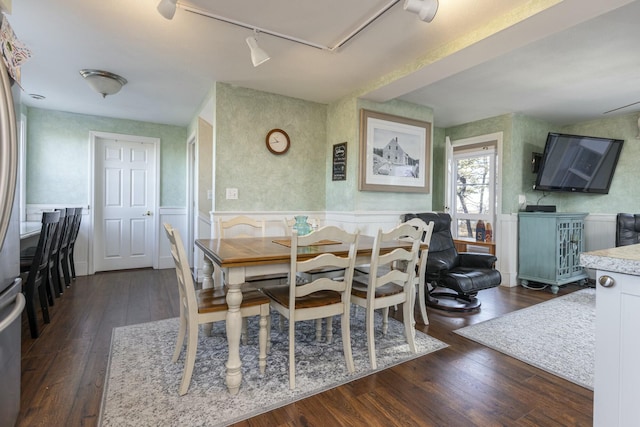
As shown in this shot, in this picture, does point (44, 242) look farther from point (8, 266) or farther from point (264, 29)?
point (264, 29)

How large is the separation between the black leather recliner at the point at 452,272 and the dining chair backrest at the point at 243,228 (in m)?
1.69

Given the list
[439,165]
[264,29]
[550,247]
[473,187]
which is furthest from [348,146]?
[550,247]

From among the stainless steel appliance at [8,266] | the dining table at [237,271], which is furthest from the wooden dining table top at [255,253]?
the stainless steel appliance at [8,266]

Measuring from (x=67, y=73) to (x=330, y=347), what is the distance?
361cm

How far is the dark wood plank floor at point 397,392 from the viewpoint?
153 centimetres

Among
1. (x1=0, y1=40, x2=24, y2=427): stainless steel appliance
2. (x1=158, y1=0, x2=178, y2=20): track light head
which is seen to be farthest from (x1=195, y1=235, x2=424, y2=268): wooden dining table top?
(x1=158, y1=0, x2=178, y2=20): track light head

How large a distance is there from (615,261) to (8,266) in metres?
2.35

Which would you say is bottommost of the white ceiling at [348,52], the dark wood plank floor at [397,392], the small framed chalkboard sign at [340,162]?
the dark wood plank floor at [397,392]

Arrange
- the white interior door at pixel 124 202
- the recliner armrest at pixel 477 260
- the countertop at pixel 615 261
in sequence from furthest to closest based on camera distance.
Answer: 1. the white interior door at pixel 124 202
2. the recliner armrest at pixel 477 260
3. the countertop at pixel 615 261

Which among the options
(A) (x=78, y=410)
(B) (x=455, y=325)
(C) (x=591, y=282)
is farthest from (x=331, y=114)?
(C) (x=591, y=282)

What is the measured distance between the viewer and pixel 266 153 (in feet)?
11.8

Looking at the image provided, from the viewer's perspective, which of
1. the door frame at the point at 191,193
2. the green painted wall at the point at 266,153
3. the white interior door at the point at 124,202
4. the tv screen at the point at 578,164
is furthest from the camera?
the door frame at the point at 191,193

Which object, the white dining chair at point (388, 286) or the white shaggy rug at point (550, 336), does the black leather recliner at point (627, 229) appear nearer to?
the white shaggy rug at point (550, 336)

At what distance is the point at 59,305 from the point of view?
3158 millimetres
